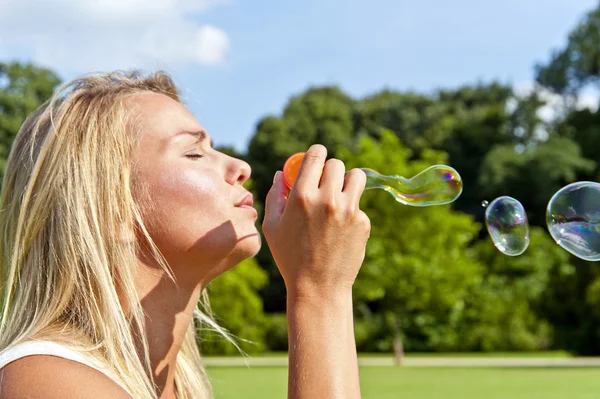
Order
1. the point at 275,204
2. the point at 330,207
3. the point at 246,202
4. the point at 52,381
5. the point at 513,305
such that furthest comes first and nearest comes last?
the point at 513,305 < the point at 246,202 < the point at 275,204 < the point at 330,207 < the point at 52,381

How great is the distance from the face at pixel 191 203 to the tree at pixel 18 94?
3688 cm

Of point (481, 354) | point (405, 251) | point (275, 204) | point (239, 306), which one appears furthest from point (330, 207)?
point (239, 306)

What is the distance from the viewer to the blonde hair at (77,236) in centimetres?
243

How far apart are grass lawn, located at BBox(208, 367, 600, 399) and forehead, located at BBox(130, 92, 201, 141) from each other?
1108cm

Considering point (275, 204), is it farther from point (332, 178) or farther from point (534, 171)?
point (534, 171)

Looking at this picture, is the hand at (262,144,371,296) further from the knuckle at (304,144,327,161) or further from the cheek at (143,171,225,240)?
the cheek at (143,171,225,240)

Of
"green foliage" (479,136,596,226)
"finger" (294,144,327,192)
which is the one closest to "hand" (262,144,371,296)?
"finger" (294,144,327,192)

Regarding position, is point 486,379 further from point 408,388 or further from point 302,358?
point 302,358

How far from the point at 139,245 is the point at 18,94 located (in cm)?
4150

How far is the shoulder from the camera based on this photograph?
201 centimetres

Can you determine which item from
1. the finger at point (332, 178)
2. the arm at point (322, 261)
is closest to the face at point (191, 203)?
the arm at point (322, 261)

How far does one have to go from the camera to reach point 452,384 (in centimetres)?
1912

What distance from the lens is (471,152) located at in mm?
52000

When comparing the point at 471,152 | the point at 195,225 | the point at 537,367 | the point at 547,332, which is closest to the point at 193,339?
the point at 195,225
